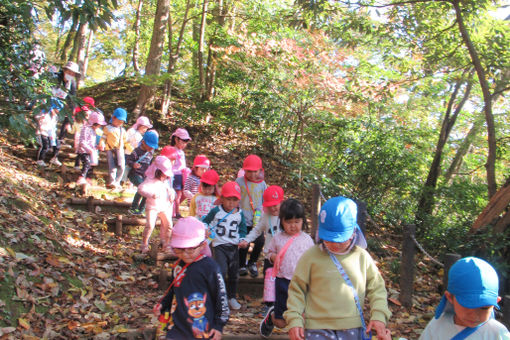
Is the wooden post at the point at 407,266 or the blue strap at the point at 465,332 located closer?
the blue strap at the point at 465,332

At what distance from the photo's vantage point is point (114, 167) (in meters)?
8.41

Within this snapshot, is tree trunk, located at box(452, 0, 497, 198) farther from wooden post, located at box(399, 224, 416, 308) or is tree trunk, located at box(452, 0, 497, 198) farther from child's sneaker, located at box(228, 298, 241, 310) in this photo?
child's sneaker, located at box(228, 298, 241, 310)

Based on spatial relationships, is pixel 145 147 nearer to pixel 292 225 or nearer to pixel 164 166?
pixel 164 166

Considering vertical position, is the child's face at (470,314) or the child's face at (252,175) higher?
the child's face at (252,175)

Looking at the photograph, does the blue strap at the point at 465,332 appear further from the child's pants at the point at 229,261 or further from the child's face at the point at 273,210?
the child's pants at the point at 229,261

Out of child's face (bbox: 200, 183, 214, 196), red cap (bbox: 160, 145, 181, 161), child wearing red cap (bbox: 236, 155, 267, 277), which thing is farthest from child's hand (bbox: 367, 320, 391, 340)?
red cap (bbox: 160, 145, 181, 161)

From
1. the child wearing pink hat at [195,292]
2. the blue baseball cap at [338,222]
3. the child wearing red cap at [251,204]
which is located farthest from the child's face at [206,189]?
the blue baseball cap at [338,222]

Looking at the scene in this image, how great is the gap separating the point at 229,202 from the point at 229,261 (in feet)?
2.40

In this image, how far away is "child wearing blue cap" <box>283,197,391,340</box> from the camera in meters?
2.77

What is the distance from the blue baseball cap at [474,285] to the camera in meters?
2.16

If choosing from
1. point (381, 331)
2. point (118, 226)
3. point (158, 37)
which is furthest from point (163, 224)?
point (158, 37)

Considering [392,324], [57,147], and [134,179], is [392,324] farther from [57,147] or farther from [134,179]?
[57,147]

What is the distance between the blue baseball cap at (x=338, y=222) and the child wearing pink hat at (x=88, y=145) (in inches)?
252

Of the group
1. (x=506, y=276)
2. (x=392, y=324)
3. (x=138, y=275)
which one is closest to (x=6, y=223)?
(x=138, y=275)
